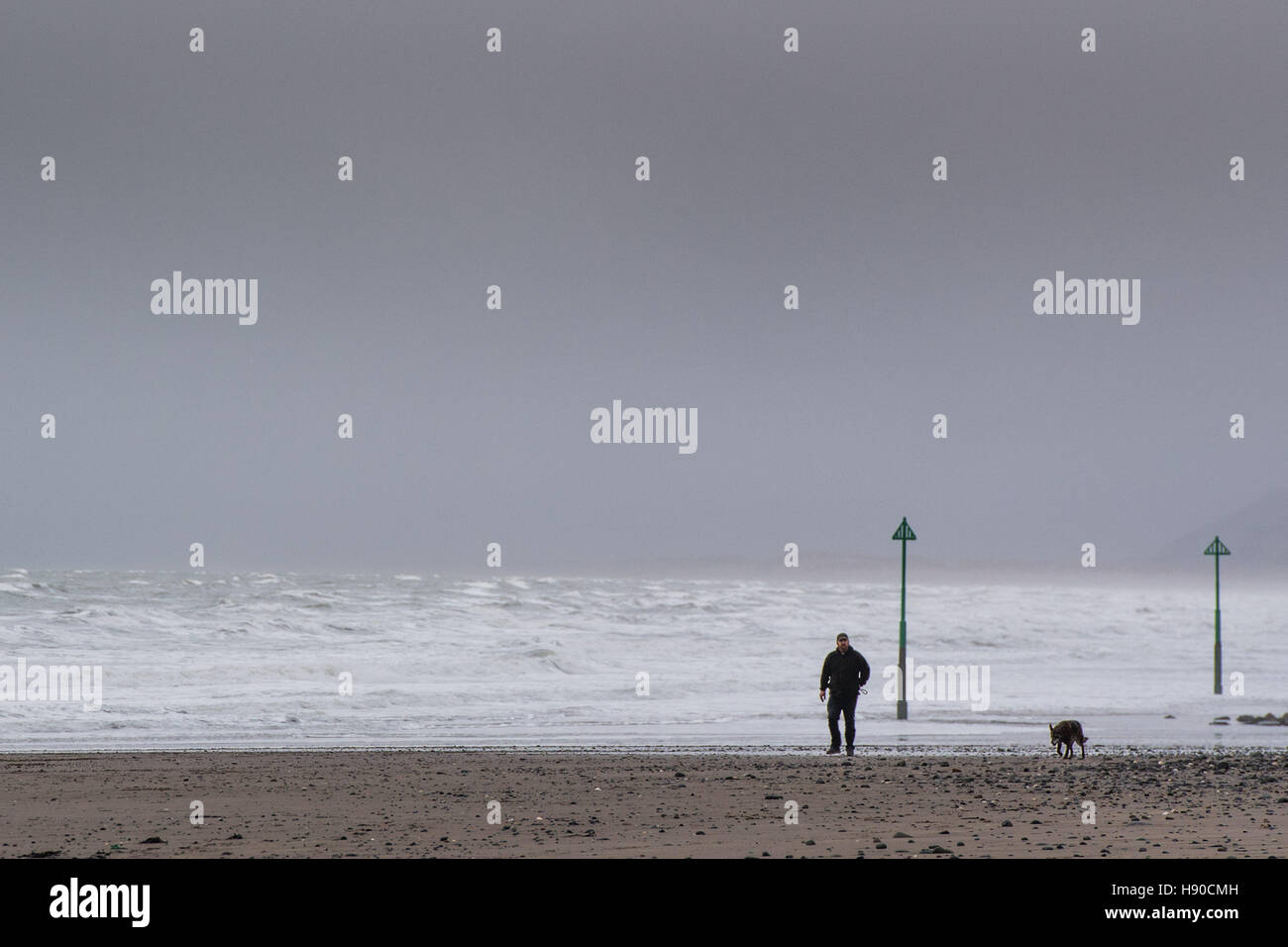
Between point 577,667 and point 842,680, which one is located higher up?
point 842,680

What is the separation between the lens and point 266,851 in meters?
9.98

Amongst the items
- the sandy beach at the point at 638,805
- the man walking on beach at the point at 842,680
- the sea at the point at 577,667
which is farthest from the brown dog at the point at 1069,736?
the man walking on beach at the point at 842,680

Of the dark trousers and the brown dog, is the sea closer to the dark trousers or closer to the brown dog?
the dark trousers

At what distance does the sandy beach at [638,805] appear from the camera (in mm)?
10211

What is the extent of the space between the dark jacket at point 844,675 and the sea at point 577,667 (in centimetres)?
129

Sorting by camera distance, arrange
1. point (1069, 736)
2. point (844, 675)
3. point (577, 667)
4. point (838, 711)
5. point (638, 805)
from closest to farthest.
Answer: point (638, 805) < point (1069, 736) < point (838, 711) < point (844, 675) < point (577, 667)

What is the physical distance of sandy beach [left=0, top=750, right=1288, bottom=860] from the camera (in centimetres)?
1021

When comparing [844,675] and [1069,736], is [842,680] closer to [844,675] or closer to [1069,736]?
[844,675]

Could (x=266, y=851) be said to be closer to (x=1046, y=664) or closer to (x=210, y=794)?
(x=210, y=794)

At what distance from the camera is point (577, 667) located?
37312mm

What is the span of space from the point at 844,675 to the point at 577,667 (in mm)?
19320

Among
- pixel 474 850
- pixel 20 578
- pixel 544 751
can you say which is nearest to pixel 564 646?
pixel 20 578

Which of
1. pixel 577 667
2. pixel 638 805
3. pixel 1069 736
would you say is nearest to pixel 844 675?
pixel 1069 736
